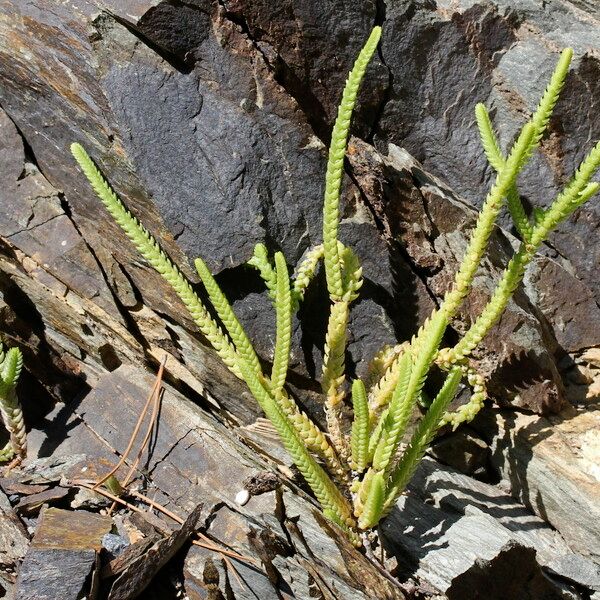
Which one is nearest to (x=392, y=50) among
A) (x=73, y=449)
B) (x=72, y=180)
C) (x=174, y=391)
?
(x=72, y=180)

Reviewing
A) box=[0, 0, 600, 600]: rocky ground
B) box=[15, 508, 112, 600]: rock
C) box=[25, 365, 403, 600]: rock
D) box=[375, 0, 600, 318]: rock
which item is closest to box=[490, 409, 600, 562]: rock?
box=[0, 0, 600, 600]: rocky ground

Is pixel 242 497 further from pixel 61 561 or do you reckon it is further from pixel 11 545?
pixel 11 545

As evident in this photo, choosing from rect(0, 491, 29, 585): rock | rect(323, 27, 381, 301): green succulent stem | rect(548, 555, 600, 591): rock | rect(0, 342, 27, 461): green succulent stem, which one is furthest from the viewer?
rect(548, 555, 600, 591): rock

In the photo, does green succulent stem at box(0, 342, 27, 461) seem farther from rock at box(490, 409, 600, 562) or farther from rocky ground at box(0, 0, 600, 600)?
rock at box(490, 409, 600, 562)

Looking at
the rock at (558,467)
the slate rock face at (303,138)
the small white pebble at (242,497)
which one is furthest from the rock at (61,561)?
the rock at (558,467)

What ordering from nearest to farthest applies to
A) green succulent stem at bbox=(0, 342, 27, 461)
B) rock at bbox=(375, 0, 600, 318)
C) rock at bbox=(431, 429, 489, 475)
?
green succulent stem at bbox=(0, 342, 27, 461)
rock at bbox=(375, 0, 600, 318)
rock at bbox=(431, 429, 489, 475)

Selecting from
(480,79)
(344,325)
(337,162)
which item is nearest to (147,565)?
(344,325)
